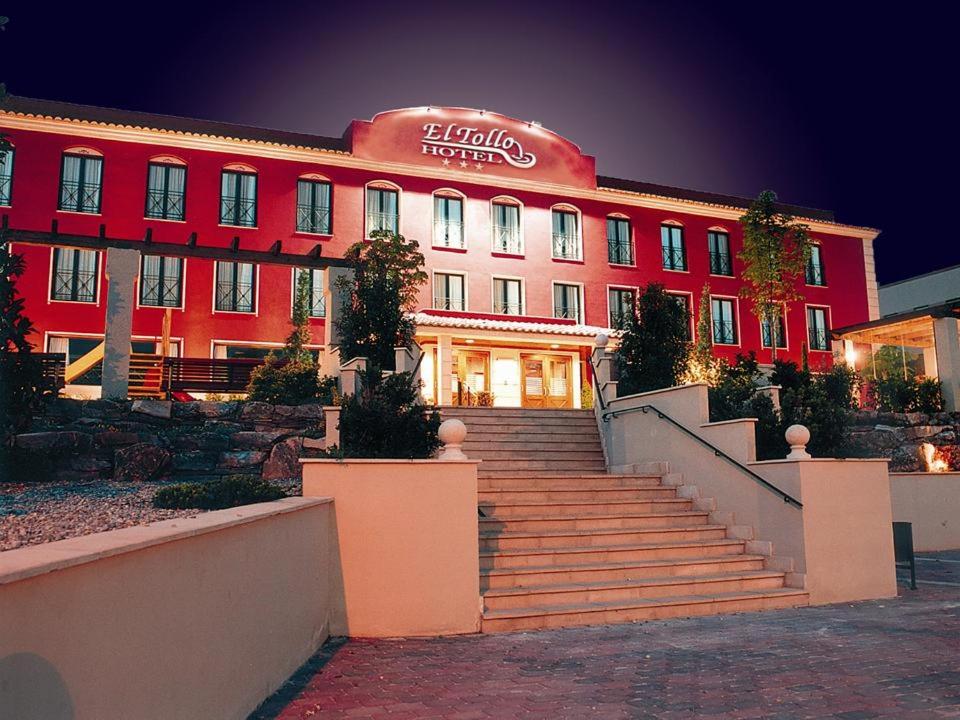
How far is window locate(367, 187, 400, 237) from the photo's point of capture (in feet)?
82.9

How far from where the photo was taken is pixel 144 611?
3.09 m

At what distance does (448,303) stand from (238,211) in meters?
7.14

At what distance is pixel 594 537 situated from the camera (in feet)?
29.9

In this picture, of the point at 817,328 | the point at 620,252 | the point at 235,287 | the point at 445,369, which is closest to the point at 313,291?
the point at 235,287

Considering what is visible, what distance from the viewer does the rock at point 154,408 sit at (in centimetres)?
1239

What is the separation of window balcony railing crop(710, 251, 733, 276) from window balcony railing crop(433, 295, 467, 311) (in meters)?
10.4

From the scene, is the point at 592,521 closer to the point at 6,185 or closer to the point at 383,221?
the point at 383,221

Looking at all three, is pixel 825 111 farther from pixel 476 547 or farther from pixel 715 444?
pixel 476 547

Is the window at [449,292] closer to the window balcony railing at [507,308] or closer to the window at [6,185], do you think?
the window balcony railing at [507,308]

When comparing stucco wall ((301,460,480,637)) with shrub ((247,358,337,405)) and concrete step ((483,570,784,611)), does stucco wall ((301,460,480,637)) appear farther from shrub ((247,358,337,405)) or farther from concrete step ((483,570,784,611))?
shrub ((247,358,337,405))

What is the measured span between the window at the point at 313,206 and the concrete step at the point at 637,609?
63.2 ft

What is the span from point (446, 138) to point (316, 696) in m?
23.4

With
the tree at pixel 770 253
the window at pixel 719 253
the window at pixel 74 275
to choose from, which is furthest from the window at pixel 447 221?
the window at pixel 74 275

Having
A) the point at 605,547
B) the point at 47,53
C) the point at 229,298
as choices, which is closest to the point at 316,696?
the point at 605,547
